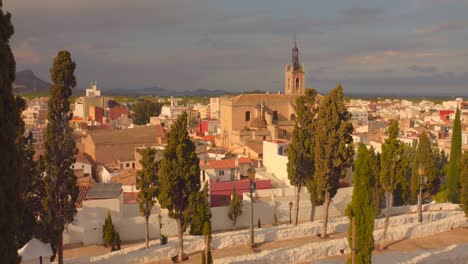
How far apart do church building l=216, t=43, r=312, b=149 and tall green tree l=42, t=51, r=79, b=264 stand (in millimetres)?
31842

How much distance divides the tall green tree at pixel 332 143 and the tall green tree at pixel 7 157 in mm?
14161

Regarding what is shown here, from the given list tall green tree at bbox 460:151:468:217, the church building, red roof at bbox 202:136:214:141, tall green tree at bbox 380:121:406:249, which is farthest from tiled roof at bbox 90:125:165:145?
tall green tree at bbox 460:151:468:217

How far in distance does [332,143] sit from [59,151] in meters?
11.4

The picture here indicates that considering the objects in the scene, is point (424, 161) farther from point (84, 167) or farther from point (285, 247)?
point (84, 167)

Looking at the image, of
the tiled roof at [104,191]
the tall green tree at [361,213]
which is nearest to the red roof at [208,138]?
the tiled roof at [104,191]

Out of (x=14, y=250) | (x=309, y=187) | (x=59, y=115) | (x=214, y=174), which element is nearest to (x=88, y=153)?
(x=214, y=174)

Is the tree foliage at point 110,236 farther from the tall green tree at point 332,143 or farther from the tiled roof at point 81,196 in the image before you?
the tall green tree at point 332,143

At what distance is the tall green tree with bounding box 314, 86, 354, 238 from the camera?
2012 centimetres

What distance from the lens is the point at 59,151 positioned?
15297 mm

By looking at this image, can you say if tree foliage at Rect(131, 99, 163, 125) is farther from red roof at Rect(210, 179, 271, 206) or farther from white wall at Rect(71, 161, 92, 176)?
red roof at Rect(210, 179, 271, 206)

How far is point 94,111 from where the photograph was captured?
91375mm

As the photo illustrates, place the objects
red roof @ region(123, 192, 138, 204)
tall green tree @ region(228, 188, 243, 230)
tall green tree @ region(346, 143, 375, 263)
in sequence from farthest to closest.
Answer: red roof @ region(123, 192, 138, 204) → tall green tree @ region(228, 188, 243, 230) → tall green tree @ region(346, 143, 375, 263)

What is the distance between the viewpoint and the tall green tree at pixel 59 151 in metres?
14.8

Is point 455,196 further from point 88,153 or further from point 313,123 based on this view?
point 88,153
